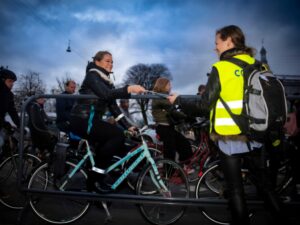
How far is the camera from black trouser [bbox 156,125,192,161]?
17.6 ft

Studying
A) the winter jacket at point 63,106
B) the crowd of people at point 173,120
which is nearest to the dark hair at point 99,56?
the crowd of people at point 173,120

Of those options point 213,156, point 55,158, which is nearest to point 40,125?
point 55,158

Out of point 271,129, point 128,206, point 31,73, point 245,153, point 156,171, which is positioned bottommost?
point 128,206

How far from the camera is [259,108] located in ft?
7.66

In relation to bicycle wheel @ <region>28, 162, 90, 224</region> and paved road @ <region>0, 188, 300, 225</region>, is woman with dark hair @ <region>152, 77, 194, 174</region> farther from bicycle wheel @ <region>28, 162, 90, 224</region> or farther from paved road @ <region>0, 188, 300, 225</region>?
bicycle wheel @ <region>28, 162, 90, 224</region>

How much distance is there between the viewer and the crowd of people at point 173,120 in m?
2.38

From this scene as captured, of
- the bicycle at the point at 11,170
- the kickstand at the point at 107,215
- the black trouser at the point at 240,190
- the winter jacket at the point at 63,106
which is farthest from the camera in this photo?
the winter jacket at the point at 63,106

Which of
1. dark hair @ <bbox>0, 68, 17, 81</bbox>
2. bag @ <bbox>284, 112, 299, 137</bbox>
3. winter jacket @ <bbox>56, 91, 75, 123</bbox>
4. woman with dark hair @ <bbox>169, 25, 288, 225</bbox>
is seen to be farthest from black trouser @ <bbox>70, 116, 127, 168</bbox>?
bag @ <bbox>284, 112, 299, 137</bbox>

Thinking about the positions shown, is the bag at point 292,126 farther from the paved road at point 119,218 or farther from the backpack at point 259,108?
the backpack at point 259,108

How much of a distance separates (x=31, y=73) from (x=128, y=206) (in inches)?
2016

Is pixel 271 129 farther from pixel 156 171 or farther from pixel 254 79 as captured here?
pixel 156 171

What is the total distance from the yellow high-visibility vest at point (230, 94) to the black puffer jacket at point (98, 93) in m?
1.24

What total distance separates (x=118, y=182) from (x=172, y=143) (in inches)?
81.3

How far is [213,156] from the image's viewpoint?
4867 mm
